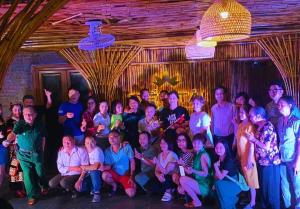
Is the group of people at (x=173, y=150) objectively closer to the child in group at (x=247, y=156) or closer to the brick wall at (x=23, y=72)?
the child in group at (x=247, y=156)

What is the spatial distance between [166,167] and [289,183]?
1743 mm

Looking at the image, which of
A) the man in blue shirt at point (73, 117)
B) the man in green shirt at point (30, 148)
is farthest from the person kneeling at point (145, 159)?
the man in green shirt at point (30, 148)

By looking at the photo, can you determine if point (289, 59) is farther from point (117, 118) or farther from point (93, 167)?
point (93, 167)

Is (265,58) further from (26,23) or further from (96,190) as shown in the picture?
(26,23)

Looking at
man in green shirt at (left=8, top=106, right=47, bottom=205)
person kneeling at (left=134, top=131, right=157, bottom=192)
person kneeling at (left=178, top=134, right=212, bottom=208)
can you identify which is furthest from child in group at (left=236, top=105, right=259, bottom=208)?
man in green shirt at (left=8, top=106, right=47, bottom=205)

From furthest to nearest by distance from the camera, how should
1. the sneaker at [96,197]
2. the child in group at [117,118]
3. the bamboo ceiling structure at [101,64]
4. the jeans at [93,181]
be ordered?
the bamboo ceiling structure at [101,64]
the child in group at [117,118]
the jeans at [93,181]
the sneaker at [96,197]

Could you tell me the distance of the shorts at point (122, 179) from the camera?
6.24 metres

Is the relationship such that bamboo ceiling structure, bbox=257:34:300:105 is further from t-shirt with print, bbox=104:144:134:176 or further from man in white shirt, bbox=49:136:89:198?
man in white shirt, bbox=49:136:89:198

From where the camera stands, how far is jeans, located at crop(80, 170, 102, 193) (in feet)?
20.3

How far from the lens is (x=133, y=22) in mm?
5777

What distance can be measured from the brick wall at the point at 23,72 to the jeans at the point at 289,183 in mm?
6473

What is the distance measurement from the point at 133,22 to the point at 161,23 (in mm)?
472

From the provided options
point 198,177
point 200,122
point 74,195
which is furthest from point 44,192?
point 200,122

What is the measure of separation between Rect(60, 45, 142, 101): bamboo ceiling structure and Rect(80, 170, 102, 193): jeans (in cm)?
269
